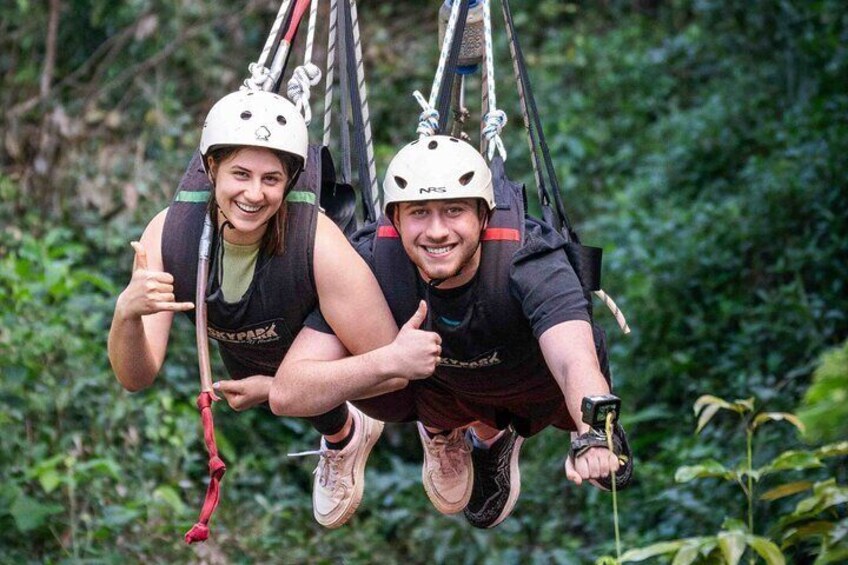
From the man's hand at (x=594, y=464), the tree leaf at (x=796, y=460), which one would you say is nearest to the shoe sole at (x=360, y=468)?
the man's hand at (x=594, y=464)

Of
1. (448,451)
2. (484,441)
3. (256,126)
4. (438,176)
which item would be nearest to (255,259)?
(256,126)

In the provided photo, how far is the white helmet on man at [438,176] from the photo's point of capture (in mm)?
4668

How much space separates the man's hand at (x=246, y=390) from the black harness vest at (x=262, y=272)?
0.13 metres

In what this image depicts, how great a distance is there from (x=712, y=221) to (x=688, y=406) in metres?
1.55

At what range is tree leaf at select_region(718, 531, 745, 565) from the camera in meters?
3.76

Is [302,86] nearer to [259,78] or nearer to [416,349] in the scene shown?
[259,78]

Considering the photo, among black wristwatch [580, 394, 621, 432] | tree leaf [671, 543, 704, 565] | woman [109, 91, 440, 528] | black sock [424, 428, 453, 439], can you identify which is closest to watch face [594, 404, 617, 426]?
black wristwatch [580, 394, 621, 432]

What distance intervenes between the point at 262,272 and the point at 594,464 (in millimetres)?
1335

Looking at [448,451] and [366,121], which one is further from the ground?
[366,121]

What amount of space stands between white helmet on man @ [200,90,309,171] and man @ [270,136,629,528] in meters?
0.33

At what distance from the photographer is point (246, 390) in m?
5.06

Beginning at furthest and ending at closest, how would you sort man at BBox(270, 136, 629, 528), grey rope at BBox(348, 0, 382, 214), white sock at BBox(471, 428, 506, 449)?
white sock at BBox(471, 428, 506, 449)
grey rope at BBox(348, 0, 382, 214)
man at BBox(270, 136, 629, 528)

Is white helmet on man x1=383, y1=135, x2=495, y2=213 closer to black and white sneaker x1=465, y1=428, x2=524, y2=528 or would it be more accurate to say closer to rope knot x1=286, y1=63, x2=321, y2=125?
rope knot x1=286, y1=63, x2=321, y2=125

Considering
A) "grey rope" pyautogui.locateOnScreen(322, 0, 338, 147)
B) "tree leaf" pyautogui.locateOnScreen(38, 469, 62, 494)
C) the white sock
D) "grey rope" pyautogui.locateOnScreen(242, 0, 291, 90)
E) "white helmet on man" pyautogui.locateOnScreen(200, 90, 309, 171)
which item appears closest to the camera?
"white helmet on man" pyautogui.locateOnScreen(200, 90, 309, 171)
